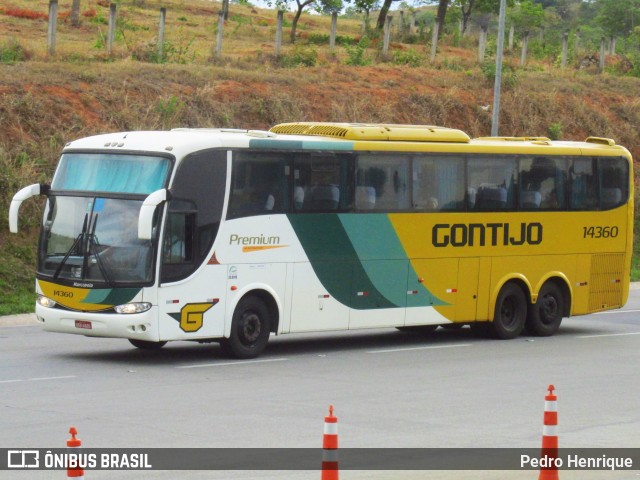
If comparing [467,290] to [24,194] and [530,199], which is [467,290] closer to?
[530,199]

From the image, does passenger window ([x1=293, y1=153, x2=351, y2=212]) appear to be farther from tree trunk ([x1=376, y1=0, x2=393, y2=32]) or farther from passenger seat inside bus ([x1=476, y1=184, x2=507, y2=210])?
tree trunk ([x1=376, y1=0, x2=393, y2=32])

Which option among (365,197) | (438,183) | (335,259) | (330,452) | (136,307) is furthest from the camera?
(438,183)

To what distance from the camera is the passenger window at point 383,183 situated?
1950cm

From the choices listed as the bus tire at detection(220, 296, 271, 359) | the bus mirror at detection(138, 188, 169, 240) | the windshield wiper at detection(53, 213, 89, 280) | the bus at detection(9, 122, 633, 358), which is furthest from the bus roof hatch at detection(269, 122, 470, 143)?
the windshield wiper at detection(53, 213, 89, 280)

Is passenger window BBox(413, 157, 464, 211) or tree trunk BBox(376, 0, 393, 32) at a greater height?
tree trunk BBox(376, 0, 393, 32)

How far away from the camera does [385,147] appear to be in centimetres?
1991

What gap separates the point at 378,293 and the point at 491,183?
10.4ft

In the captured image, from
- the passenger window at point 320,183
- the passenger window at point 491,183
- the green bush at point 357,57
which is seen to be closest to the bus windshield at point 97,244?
the passenger window at point 320,183

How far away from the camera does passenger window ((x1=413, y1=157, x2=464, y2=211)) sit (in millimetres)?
20328

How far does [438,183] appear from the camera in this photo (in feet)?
67.6

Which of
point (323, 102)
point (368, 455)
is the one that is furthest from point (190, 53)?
point (368, 455)

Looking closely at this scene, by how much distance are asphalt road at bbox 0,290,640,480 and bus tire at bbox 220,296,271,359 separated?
246mm

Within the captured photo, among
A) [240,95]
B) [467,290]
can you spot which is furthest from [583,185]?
[240,95]

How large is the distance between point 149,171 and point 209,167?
2.77 feet
